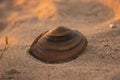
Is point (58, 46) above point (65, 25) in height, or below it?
above

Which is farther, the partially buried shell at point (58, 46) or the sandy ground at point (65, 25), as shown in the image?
the partially buried shell at point (58, 46)

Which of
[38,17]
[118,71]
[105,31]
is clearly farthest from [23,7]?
[118,71]

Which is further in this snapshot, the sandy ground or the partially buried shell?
the partially buried shell

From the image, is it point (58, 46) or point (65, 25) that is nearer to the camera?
point (58, 46)

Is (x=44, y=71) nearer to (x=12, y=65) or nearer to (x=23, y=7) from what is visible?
(x=12, y=65)
